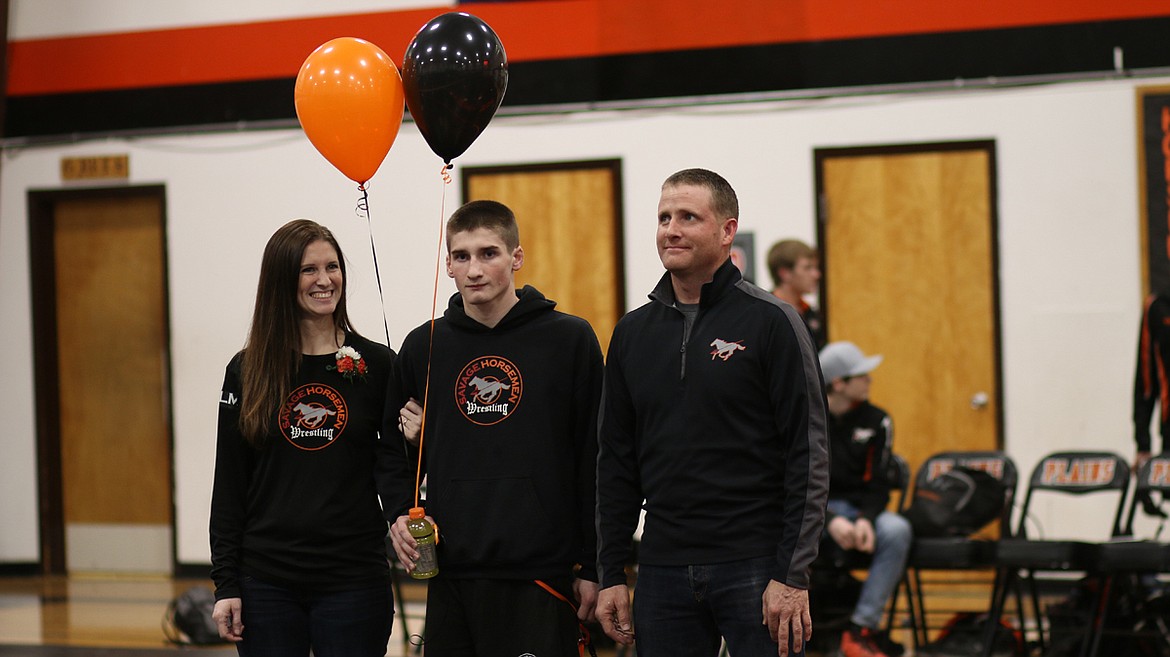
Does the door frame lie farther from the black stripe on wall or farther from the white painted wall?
the black stripe on wall

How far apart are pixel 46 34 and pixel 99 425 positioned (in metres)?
2.58

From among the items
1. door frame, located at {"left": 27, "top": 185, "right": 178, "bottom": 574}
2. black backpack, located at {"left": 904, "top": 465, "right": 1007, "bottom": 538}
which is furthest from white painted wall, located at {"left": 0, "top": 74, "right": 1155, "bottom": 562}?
black backpack, located at {"left": 904, "top": 465, "right": 1007, "bottom": 538}

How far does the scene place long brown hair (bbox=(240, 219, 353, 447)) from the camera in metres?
2.90

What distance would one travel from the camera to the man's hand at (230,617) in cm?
281

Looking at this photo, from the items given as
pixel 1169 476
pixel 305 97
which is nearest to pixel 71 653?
pixel 305 97

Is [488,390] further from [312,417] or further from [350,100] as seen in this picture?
[350,100]

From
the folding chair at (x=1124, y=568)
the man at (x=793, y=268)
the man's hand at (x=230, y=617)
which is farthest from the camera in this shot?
the man at (x=793, y=268)

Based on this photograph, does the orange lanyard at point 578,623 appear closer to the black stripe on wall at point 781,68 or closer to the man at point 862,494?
the man at point 862,494

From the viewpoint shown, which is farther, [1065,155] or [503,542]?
[1065,155]

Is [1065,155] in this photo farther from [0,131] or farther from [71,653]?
[0,131]

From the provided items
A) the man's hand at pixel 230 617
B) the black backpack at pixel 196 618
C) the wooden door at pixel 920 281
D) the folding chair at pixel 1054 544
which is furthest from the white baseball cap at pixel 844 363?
the black backpack at pixel 196 618

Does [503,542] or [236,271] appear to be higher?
[236,271]

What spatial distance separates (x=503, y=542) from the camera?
2764mm

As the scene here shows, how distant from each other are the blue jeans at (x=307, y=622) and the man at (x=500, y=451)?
15 cm
